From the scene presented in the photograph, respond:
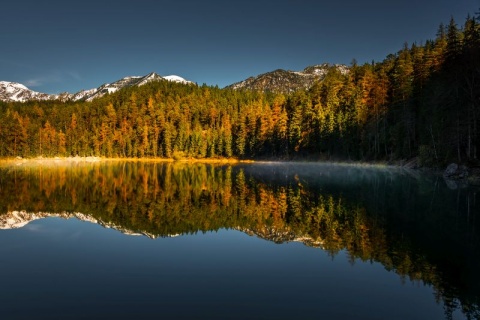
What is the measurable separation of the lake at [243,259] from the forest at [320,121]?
29.5m

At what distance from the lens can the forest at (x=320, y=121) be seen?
50906 mm

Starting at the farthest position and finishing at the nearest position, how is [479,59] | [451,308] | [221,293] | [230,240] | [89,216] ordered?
1. [479,59]
2. [89,216]
3. [230,240]
4. [221,293]
5. [451,308]

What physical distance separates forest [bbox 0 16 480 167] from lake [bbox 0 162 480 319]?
29.5 metres

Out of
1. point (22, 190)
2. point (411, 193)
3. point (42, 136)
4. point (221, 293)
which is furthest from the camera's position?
point (42, 136)

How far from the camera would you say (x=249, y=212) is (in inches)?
934

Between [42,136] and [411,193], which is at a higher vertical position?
[42,136]

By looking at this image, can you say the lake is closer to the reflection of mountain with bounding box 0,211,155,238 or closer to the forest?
the reflection of mountain with bounding box 0,211,155,238

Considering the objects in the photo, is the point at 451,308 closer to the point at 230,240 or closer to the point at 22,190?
the point at 230,240

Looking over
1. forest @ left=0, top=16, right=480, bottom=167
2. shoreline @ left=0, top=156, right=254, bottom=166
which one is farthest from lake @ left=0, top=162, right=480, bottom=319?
shoreline @ left=0, top=156, right=254, bottom=166

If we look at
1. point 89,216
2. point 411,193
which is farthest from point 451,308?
point 411,193

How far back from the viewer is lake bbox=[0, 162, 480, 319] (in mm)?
9891

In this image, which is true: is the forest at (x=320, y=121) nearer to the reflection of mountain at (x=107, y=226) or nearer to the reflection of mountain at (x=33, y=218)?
the reflection of mountain at (x=107, y=226)

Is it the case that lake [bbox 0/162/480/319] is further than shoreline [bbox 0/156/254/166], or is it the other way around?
shoreline [bbox 0/156/254/166]

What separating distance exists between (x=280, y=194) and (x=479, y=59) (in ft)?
113
